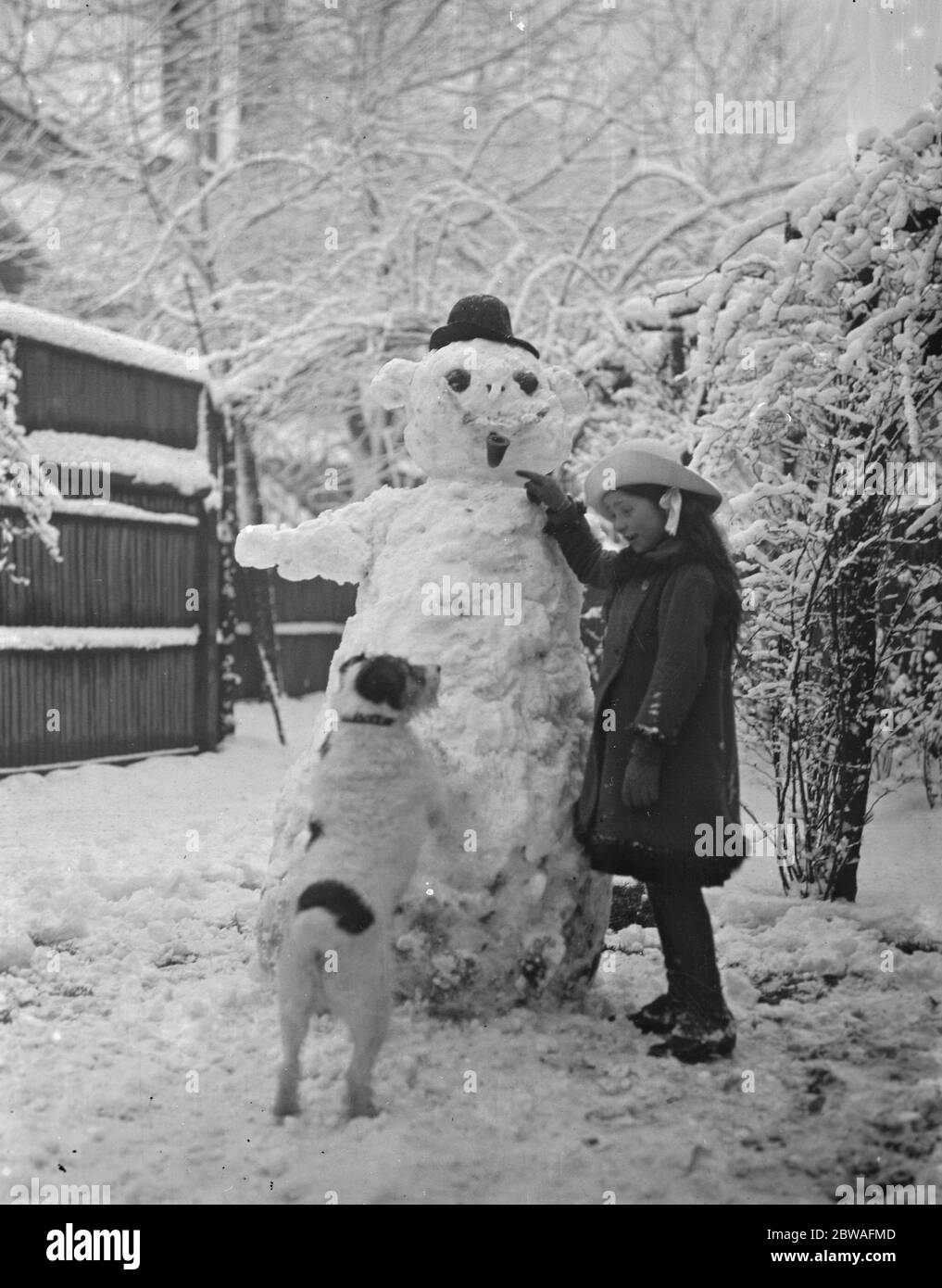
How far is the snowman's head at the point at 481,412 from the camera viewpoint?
366 cm

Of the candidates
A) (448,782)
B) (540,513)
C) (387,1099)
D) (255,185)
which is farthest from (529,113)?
(387,1099)

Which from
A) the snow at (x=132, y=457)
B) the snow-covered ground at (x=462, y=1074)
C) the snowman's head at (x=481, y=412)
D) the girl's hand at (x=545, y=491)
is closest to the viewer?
the snow-covered ground at (x=462, y=1074)

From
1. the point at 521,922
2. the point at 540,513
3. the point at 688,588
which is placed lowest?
the point at 521,922

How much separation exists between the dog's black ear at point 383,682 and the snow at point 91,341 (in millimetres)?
4890

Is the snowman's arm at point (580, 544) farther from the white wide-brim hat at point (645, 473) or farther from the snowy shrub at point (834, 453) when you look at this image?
the snowy shrub at point (834, 453)

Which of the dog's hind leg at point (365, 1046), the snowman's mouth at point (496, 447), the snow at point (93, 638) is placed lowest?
the dog's hind leg at point (365, 1046)

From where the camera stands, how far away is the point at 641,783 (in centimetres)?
308

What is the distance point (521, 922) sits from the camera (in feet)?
10.7

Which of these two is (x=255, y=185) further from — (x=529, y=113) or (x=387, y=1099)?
(x=387, y=1099)

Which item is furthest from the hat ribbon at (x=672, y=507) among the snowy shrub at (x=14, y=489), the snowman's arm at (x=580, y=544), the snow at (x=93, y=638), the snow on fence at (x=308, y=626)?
the snow on fence at (x=308, y=626)

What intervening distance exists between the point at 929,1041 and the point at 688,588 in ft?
4.91

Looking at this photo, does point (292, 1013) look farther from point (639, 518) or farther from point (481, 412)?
point (481, 412)

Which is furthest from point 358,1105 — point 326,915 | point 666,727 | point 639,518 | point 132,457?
point 132,457

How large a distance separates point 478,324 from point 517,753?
1.47m
